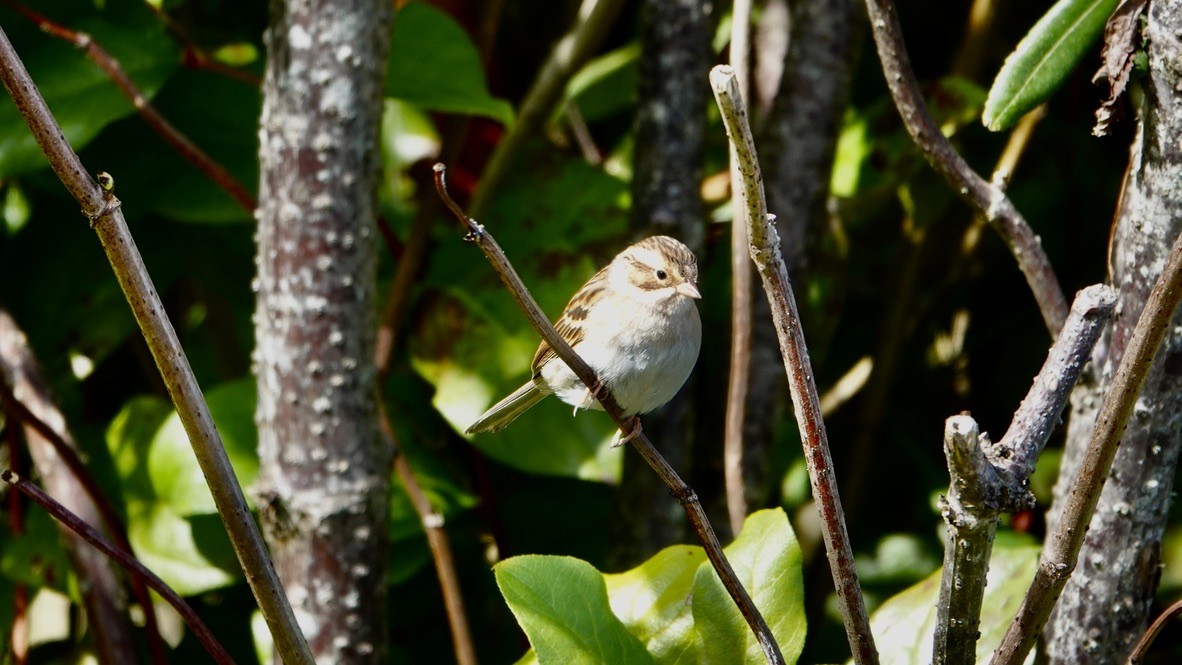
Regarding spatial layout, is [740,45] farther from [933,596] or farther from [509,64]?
[509,64]

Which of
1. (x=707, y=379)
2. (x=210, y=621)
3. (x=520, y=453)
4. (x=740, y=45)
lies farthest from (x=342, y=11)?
(x=210, y=621)

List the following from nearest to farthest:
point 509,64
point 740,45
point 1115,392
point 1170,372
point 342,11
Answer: point 1115,392, point 1170,372, point 342,11, point 740,45, point 509,64

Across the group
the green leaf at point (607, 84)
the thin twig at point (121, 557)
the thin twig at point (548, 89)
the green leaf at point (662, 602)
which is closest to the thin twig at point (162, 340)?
the thin twig at point (121, 557)

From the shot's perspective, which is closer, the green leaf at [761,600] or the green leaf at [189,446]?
the green leaf at [761,600]

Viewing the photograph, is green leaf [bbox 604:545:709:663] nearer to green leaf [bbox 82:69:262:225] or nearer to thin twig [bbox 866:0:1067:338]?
thin twig [bbox 866:0:1067:338]

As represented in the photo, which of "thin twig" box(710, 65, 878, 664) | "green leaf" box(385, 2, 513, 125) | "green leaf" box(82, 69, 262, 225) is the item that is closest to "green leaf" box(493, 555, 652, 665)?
"thin twig" box(710, 65, 878, 664)

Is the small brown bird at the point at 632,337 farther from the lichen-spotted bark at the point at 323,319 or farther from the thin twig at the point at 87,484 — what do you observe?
the thin twig at the point at 87,484
